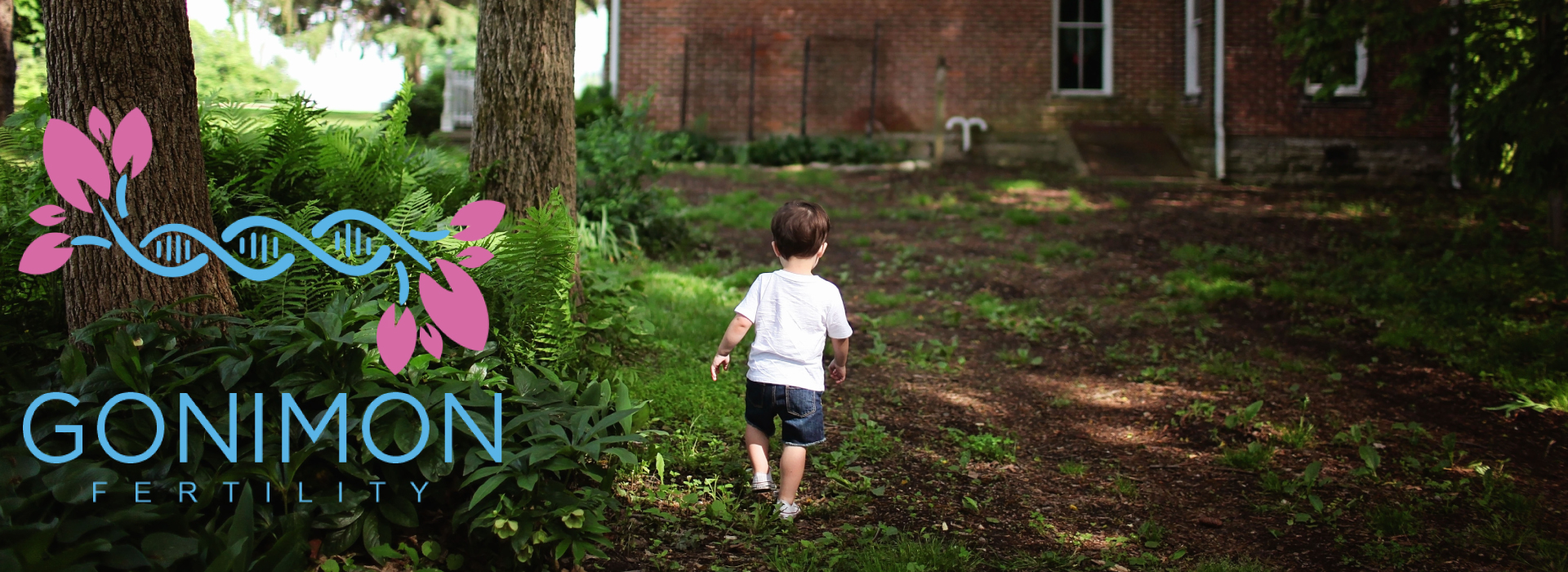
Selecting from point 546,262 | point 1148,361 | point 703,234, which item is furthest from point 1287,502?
point 703,234

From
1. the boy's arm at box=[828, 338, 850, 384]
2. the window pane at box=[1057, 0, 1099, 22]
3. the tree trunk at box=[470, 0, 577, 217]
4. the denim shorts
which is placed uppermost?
the window pane at box=[1057, 0, 1099, 22]

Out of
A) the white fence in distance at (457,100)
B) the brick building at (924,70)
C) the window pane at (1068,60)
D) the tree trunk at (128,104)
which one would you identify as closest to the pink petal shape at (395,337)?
the tree trunk at (128,104)

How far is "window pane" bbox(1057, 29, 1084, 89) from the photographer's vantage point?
49.4ft

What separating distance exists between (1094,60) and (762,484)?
1304 centimetres

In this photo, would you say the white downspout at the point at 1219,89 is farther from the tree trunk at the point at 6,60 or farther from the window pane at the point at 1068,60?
the tree trunk at the point at 6,60

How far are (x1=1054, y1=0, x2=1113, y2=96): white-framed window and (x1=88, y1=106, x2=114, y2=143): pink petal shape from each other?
533 inches

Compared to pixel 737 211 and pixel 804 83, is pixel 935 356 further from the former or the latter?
pixel 804 83

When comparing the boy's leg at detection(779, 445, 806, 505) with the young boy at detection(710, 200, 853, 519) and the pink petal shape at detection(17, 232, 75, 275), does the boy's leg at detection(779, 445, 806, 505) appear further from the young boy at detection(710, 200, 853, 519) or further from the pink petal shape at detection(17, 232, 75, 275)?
the pink petal shape at detection(17, 232, 75, 275)

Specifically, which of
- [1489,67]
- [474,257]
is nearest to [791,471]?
[474,257]

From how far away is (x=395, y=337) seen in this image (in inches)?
120

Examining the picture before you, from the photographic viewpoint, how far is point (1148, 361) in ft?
19.2

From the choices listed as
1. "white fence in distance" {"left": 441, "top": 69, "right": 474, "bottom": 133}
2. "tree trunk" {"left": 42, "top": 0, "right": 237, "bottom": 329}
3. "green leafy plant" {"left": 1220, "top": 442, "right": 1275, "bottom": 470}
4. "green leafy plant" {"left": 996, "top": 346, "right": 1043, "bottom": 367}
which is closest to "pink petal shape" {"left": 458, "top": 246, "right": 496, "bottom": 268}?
"tree trunk" {"left": 42, "top": 0, "right": 237, "bottom": 329}

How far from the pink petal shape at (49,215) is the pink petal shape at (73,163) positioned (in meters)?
0.13

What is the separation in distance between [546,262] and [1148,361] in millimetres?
3709
